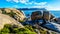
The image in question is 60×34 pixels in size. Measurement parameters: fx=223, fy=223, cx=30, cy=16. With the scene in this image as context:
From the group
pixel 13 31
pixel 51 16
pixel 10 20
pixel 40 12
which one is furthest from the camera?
pixel 51 16

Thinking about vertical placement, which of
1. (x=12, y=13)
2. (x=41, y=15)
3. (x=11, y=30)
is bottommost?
(x=11, y=30)

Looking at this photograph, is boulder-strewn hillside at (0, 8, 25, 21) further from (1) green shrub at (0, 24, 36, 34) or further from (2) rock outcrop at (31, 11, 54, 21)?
(1) green shrub at (0, 24, 36, 34)

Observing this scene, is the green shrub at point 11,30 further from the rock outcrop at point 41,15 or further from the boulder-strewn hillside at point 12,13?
the rock outcrop at point 41,15

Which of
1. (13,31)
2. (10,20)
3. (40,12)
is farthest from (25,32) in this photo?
(40,12)

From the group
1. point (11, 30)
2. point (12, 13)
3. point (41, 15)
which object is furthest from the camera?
point (41, 15)

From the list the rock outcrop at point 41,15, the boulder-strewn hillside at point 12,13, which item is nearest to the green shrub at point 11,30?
the boulder-strewn hillside at point 12,13

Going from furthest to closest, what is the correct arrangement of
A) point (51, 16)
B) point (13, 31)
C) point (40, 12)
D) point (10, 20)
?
point (51, 16) < point (40, 12) < point (10, 20) < point (13, 31)

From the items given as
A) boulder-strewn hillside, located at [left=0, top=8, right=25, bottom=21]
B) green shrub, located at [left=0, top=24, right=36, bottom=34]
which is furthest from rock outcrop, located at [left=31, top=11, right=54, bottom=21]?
green shrub, located at [left=0, top=24, right=36, bottom=34]

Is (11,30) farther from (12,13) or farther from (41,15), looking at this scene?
(41,15)

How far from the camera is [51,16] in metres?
18.4

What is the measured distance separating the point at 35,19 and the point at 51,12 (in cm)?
191

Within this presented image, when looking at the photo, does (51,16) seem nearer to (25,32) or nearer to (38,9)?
(38,9)

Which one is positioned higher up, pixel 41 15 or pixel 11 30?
pixel 41 15

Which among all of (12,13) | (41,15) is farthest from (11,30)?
(41,15)
